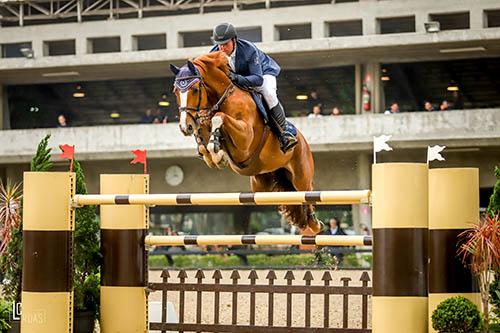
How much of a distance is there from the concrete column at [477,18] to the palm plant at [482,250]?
19.7 metres

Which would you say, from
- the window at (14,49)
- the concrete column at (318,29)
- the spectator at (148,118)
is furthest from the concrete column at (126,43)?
the concrete column at (318,29)

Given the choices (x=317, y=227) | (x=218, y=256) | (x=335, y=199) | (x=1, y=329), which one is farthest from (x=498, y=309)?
(x=218, y=256)

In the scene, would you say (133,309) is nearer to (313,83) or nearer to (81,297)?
(81,297)

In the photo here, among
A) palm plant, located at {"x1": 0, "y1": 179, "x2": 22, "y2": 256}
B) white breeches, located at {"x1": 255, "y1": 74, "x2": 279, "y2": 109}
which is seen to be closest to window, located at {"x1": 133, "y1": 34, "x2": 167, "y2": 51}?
palm plant, located at {"x1": 0, "y1": 179, "x2": 22, "y2": 256}

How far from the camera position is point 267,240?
8820mm

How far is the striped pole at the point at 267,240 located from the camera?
28.0 feet

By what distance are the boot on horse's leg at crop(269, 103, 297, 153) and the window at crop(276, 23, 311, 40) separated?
65.3ft

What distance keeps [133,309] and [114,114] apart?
996 inches

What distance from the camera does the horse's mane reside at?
27.5 ft

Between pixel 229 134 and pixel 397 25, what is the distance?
22101 mm

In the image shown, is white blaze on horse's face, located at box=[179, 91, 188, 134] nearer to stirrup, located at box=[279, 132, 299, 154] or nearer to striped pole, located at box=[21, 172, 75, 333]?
stirrup, located at box=[279, 132, 299, 154]

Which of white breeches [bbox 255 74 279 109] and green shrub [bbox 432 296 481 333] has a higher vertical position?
white breeches [bbox 255 74 279 109]

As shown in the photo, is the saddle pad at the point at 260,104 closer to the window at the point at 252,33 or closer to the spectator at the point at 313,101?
the window at the point at 252,33

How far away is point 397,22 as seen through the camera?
2941cm
